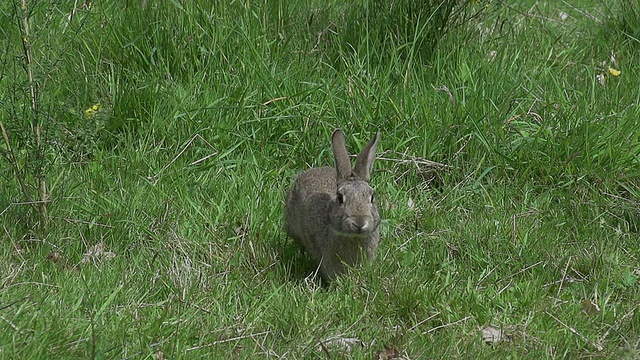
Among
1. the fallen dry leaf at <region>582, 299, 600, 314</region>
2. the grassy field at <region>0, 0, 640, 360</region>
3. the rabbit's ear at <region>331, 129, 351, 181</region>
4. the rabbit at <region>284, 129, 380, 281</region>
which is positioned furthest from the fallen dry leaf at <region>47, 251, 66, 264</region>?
the fallen dry leaf at <region>582, 299, 600, 314</region>

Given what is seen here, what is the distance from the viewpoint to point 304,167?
577 centimetres

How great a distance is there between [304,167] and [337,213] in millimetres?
976

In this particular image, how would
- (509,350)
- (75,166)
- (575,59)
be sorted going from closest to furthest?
(509,350) < (75,166) < (575,59)

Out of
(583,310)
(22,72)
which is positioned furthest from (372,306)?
(22,72)

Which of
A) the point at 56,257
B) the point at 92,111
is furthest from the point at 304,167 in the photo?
the point at 56,257

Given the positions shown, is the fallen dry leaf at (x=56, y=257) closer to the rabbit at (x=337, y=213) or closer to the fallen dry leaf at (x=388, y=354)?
the rabbit at (x=337, y=213)

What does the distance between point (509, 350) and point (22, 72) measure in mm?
3290

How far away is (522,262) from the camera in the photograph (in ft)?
16.0

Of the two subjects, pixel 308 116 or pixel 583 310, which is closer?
pixel 583 310

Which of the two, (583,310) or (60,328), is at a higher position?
(60,328)

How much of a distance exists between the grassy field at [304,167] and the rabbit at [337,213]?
0.41 feet

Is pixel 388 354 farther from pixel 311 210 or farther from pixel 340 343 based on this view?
pixel 311 210

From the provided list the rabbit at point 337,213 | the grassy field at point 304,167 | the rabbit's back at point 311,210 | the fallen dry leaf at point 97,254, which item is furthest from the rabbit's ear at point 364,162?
the fallen dry leaf at point 97,254

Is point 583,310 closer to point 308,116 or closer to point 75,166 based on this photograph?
point 308,116
